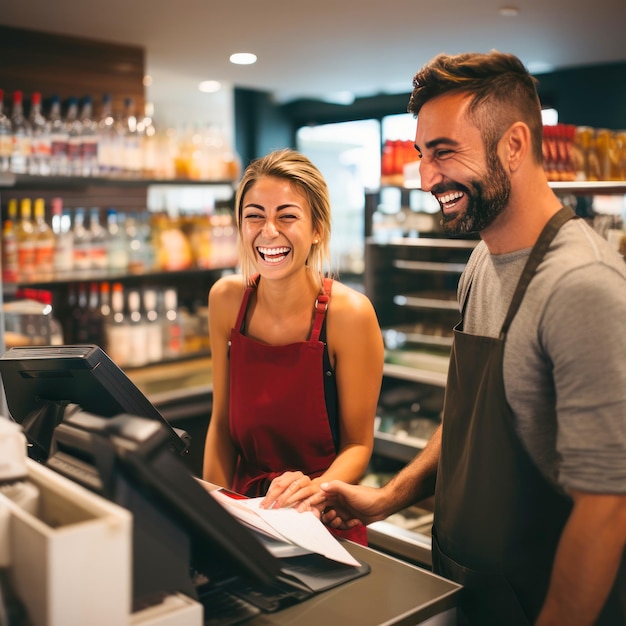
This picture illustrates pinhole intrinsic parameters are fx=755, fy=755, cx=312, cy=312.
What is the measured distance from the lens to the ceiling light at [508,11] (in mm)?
3943

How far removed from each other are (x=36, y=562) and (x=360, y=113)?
7.30 metres

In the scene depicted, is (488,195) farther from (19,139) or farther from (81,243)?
(81,243)

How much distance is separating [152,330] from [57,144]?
1.22m

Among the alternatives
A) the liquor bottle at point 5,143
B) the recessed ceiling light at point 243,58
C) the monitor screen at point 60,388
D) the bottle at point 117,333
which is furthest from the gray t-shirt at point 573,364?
the recessed ceiling light at point 243,58

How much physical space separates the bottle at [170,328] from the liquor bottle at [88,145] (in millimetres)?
896

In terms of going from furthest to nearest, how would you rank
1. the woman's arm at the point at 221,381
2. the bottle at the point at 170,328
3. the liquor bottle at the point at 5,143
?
1. the bottle at the point at 170,328
2. the liquor bottle at the point at 5,143
3. the woman's arm at the point at 221,381

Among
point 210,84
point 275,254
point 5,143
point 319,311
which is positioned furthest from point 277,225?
point 210,84

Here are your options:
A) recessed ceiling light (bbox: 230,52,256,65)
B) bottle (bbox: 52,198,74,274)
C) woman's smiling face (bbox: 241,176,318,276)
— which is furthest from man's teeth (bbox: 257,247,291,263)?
recessed ceiling light (bbox: 230,52,256,65)

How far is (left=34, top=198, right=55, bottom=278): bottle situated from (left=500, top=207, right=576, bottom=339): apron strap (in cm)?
330

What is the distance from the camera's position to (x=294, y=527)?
4.41ft

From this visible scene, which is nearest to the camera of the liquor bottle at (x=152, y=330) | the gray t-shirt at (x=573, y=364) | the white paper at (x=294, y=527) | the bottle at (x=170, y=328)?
the gray t-shirt at (x=573, y=364)

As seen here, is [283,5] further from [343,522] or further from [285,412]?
[343,522]

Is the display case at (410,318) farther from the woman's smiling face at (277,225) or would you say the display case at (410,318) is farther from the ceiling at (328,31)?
the woman's smiling face at (277,225)

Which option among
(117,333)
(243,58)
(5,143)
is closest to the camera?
(5,143)
